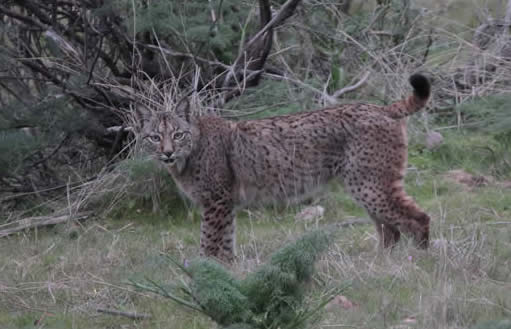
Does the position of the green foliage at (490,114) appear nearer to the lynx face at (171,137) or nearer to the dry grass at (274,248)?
the dry grass at (274,248)

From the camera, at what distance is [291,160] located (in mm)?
6590

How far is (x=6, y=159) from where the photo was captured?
7.54 m

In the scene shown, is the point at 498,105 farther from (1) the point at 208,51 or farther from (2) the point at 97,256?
(2) the point at 97,256

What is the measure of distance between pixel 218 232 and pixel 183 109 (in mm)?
1023

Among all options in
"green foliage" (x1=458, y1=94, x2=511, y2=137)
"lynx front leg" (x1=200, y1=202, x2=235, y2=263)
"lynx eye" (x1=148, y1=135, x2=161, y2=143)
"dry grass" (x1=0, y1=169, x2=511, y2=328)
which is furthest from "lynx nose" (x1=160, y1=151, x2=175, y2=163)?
"green foliage" (x1=458, y1=94, x2=511, y2=137)

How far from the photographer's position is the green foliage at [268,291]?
391 centimetres

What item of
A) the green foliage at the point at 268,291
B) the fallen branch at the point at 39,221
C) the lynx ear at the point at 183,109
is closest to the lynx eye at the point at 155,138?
the lynx ear at the point at 183,109

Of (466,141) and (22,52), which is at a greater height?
(22,52)

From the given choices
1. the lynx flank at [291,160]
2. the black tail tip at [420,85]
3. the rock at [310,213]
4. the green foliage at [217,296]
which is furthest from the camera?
the rock at [310,213]

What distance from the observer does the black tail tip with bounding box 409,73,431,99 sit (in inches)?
242

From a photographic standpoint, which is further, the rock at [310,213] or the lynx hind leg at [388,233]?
the rock at [310,213]

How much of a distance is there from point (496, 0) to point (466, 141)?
115 inches

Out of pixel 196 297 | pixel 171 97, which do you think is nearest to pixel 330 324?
pixel 196 297

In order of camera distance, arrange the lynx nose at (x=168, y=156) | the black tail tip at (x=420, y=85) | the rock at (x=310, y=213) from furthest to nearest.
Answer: the rock at (x=310, y=213) < the lynx nose at (x=168, y=156) < the black tail tip at (x=420, y=85)
